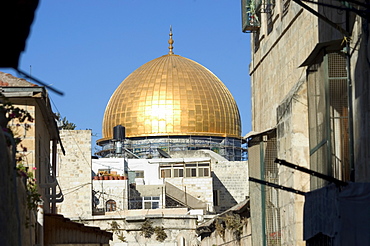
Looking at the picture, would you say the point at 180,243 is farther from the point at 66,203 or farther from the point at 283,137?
the point at 283,137

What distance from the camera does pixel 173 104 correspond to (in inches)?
2800

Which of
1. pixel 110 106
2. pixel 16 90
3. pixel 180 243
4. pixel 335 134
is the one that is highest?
pixel 110 106

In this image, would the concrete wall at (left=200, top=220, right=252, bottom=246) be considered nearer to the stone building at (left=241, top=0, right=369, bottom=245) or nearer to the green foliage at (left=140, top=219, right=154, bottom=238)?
the stone building at (left=241, top=0, right=369, bottom=245)

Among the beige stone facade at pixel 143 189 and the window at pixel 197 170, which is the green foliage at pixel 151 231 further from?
the window at pixel 197 170

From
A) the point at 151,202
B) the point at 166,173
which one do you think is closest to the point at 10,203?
the point at 151,202

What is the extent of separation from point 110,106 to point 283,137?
181 feet

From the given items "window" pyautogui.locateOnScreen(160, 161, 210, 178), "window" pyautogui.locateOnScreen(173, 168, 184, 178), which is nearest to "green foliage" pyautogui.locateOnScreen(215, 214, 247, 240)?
"window" pyautogui.locateOnScreen(160, 161, 210, 178)

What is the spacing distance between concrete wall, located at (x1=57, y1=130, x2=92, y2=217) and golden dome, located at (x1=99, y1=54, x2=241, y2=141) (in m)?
29.2

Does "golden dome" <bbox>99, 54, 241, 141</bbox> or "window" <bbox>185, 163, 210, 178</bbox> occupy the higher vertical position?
"golden dome" <bbox>99, 54, 241, 141</bbox>

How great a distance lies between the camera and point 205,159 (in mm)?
55844

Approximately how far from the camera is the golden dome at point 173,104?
231 feet

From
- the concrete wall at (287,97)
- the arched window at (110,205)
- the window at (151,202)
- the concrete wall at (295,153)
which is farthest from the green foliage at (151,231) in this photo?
the concrete wall at (295,153)

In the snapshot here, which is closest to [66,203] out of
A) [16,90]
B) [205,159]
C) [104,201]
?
[104,201]

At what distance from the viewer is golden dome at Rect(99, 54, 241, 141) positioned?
2776 inches
